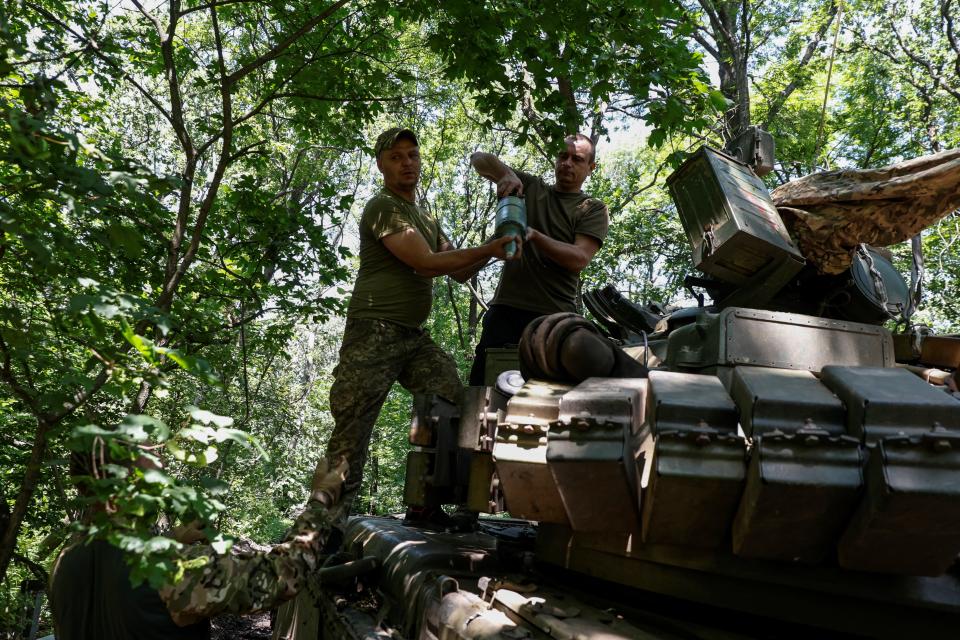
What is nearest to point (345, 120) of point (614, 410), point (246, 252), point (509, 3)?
point (246, 252)

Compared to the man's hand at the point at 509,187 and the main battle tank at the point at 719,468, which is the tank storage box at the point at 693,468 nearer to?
the main battle tank at the point at 719,468

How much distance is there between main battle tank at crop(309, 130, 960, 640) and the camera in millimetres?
2316

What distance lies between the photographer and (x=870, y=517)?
7.30 ft

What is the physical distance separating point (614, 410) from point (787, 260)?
1.47 m

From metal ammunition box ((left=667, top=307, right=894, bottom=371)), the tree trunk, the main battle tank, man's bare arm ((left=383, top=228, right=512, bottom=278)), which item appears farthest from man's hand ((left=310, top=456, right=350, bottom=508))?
metal ammunition box ((left=667, top=307, right=894, bottom=371))

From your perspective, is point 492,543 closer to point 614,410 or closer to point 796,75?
point 614,410

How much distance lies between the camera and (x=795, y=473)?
229 cm

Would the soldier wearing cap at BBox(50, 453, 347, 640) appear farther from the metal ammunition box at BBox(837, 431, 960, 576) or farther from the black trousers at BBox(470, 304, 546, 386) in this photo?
the metal ammunition box at BBox(837, 431, 960, 576)

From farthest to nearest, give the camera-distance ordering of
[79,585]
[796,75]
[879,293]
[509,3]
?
[796,75] → [509,3] → [879,293] → [79,585]

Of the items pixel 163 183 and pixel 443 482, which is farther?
pixel 443 482

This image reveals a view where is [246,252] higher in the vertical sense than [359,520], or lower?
higher

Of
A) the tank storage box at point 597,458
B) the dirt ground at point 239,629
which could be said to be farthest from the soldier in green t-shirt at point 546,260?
the dirt ground at point 239,629

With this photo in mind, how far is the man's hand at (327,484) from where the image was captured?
4.08 metres

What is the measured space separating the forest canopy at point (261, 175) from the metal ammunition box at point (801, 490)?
152cm
